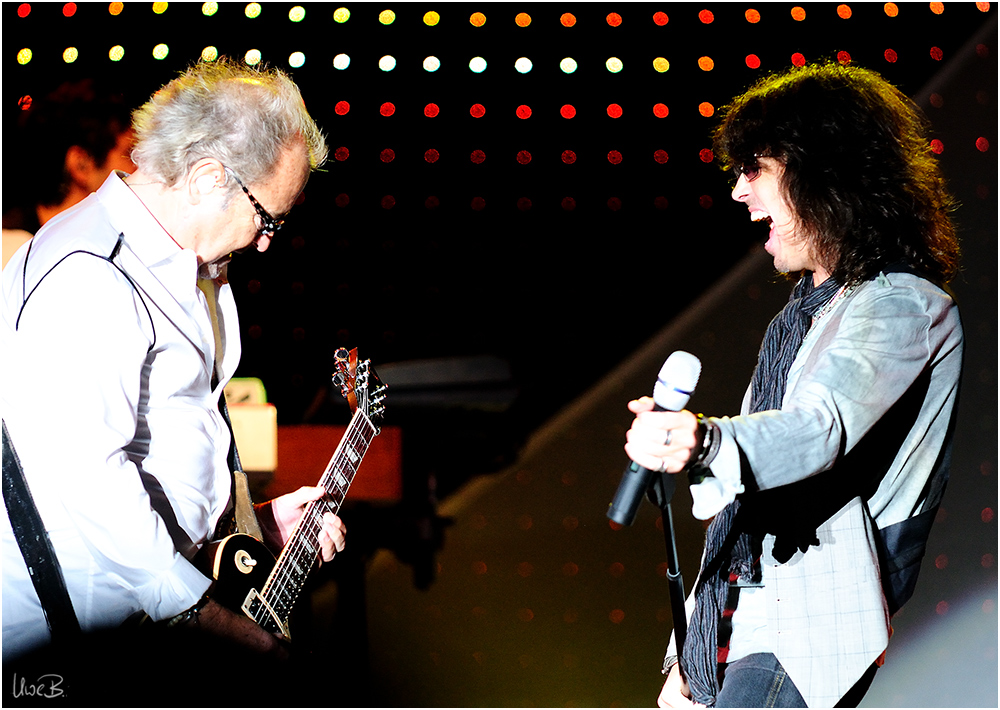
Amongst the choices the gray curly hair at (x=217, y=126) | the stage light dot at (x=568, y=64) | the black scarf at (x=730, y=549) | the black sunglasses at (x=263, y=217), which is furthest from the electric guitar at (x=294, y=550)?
the stage light dot at (x=568, y=64)

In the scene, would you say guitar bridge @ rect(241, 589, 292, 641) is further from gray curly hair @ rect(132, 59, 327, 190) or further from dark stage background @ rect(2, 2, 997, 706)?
dark stage background @ rect(2, 2, 997, 706)

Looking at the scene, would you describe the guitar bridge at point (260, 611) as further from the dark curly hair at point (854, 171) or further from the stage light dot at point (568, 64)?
the stage light dot at point (568, 64)

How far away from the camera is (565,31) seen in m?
2.46

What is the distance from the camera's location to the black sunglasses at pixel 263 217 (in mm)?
1467

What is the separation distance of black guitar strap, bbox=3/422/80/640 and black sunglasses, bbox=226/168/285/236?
54 centimetres

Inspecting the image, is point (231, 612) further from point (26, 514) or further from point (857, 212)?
point (857, 212)

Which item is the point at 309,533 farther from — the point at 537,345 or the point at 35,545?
the point at 537,345

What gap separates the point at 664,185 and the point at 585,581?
132 centimetres

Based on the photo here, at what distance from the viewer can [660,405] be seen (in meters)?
1.00

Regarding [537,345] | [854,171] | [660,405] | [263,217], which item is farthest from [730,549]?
[537,345]

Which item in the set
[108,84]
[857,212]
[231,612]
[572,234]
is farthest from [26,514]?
[572,234]

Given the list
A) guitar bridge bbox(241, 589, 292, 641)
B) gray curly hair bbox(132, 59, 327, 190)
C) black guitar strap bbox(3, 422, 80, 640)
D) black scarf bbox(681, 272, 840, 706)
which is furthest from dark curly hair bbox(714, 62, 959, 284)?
black guitar strap bbox(3, 422, 80, 640)

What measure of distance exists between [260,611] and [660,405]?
2.92 feet

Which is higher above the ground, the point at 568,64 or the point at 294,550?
the point at 568,64
